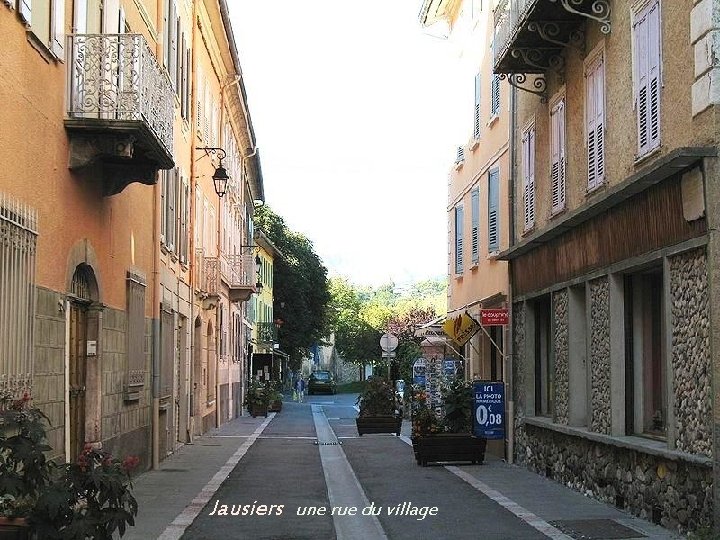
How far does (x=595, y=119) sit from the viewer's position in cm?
1434

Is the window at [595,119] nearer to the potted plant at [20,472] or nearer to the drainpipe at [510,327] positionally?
the drainpipe at [510,327]

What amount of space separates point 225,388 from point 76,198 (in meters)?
24.6

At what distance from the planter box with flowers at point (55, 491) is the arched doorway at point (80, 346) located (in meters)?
5.72

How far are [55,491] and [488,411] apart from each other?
1272 cm

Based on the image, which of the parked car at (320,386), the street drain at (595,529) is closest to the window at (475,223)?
the street drain at (595,529)

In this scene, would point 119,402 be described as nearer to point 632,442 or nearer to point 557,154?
point 632,442

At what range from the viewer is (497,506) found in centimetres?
1305

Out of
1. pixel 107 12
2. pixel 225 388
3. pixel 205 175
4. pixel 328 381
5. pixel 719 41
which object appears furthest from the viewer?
pixel 328 381

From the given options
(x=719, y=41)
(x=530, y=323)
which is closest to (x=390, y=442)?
(x=530, y=323)

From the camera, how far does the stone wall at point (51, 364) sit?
1078 cm

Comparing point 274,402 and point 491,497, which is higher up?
point 491,497

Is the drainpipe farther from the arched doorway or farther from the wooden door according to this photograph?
the wooden door

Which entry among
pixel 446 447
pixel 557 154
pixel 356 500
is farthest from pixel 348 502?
pixel 557 154

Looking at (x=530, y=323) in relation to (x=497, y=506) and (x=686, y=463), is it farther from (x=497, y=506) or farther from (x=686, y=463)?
(x=686, y=463)
